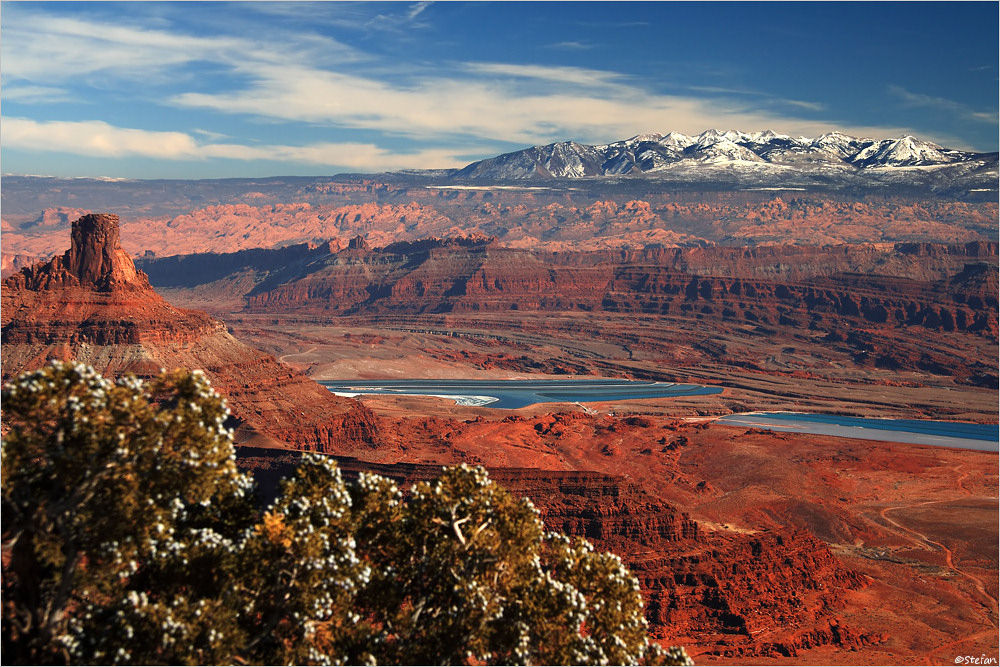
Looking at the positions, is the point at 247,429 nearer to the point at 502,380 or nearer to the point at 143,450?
the point at 143,450

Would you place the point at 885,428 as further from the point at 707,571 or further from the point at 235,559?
the point at 235,559

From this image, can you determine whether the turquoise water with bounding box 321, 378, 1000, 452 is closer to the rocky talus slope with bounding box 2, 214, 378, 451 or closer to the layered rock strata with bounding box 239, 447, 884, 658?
the rocky talus slope with bounding box 2, 214, 378, 451

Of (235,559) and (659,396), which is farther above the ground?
(235,559)

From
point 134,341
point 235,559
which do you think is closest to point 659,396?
point 134,341

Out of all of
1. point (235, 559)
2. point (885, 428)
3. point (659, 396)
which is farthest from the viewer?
point (659, 396)

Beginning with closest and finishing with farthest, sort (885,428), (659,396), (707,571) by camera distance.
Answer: (707,571)
(885,428)
(659,396)

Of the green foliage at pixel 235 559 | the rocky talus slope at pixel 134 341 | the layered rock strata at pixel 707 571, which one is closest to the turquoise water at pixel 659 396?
the rocky talus slope at pixel 134 341

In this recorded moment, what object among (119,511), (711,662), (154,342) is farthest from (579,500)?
(154,342)

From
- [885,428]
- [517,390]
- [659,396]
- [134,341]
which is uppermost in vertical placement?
[134,341]

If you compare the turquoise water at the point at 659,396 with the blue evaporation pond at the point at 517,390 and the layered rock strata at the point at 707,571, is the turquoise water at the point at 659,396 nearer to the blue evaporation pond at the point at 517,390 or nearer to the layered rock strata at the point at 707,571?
the blue evaporation pond at the point at 517,390
